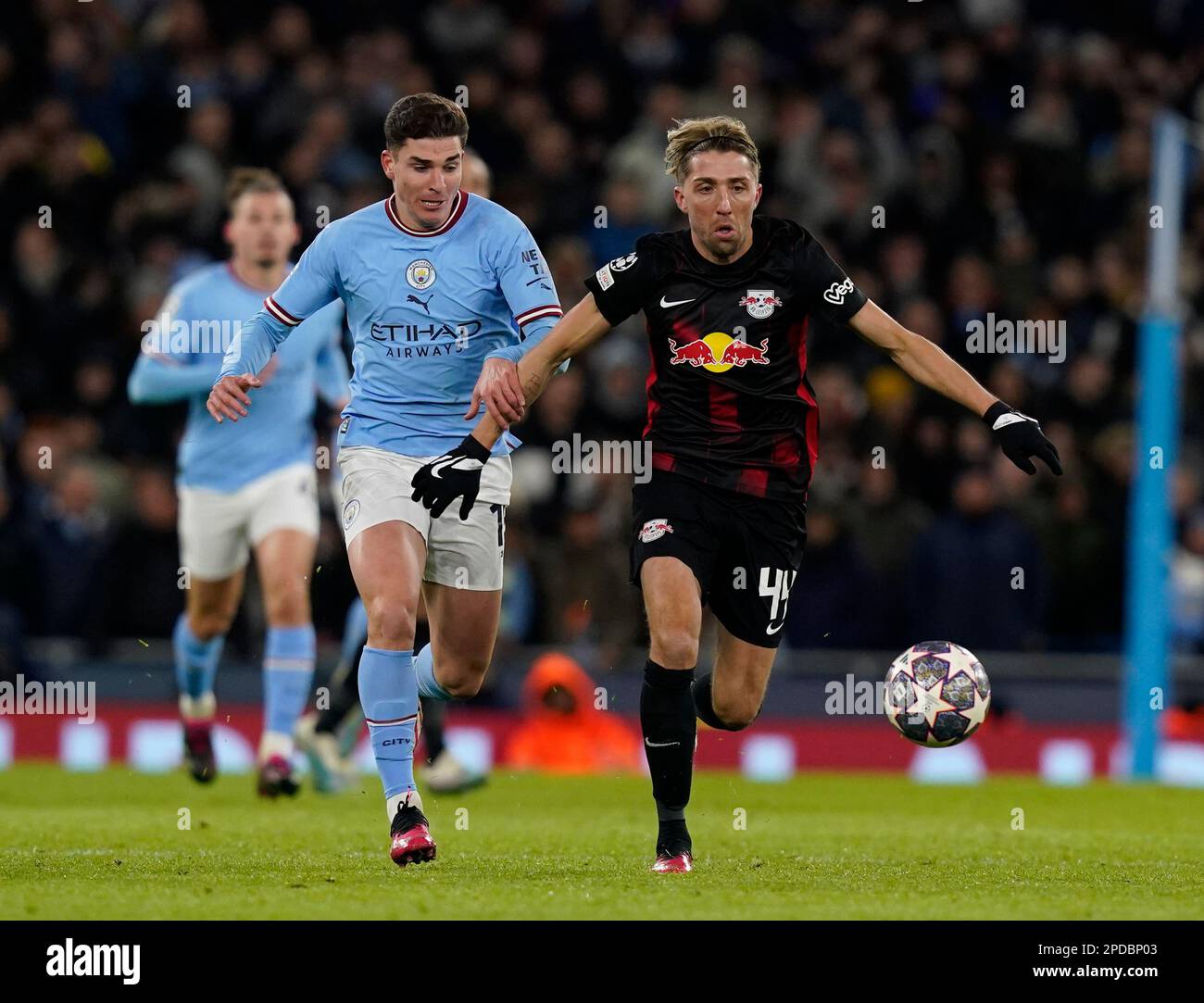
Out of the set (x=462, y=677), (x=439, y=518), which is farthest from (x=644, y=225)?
(x=439, y=518)

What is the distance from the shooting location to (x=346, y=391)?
37.1ft

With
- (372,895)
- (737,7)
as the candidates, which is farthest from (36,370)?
(372,895)

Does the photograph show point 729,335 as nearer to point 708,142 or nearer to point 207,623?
point 708,142

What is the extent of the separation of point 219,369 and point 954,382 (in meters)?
4.83

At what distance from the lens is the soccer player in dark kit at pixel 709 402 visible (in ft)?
25.5

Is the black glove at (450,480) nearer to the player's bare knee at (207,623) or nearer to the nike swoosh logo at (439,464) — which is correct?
the nike swoosh logo at (439,464)

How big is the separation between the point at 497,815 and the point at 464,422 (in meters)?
2.90

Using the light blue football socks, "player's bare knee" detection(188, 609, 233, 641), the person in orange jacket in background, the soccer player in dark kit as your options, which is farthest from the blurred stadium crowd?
the soccer player in dark kit

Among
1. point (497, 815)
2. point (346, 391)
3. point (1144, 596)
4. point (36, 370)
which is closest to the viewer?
point (497, 815)

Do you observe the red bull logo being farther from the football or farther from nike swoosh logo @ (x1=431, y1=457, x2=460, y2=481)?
the football

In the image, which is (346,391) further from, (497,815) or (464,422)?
(464,422)

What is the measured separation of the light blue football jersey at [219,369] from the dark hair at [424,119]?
336 cm

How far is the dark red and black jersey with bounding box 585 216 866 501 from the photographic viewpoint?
7977 mm

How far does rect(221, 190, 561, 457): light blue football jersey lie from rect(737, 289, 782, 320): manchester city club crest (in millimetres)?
729
